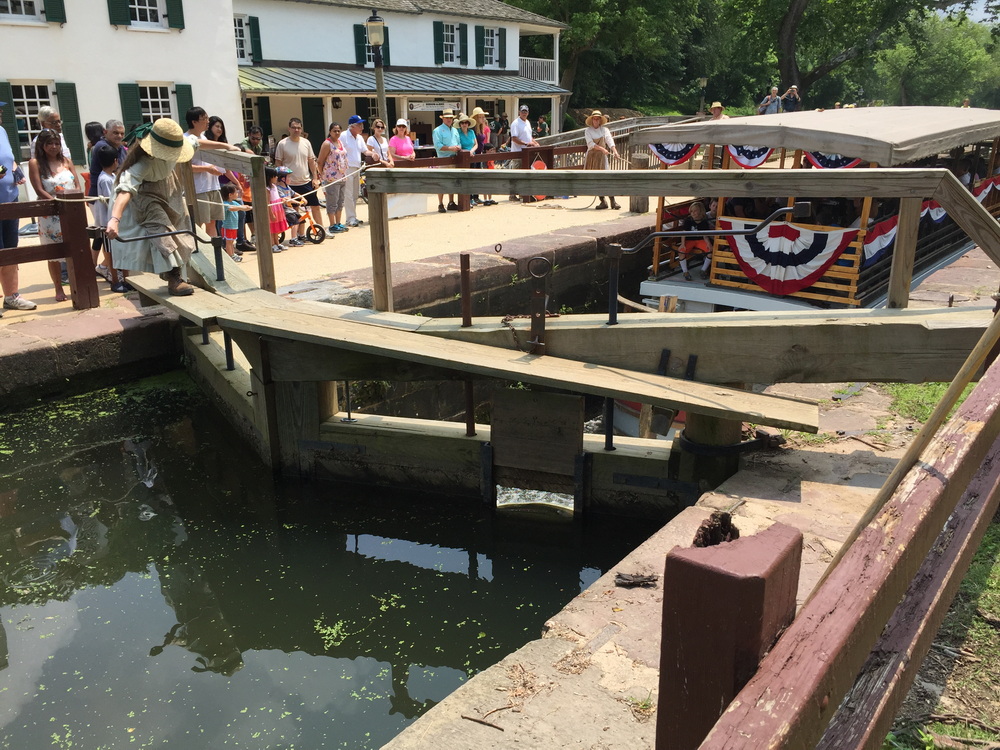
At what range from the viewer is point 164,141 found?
19.8 ft

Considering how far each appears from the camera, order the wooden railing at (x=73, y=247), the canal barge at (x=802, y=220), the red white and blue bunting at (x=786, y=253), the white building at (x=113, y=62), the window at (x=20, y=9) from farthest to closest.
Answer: the white building at (x=113, y=62) → the window at (x=20, y=9) → the red white and blue bunting at (x=786, y=253) → the canal barge at (x=802, y=220) → the wooden railing at (x=73, y=247)

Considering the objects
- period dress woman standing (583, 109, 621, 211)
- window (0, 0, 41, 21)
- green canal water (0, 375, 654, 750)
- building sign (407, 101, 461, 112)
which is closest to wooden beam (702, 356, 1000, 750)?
green canal water (0, 375, 654, 750)

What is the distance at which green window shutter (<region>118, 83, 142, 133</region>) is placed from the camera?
59.5ft

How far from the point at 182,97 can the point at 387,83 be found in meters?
9.31

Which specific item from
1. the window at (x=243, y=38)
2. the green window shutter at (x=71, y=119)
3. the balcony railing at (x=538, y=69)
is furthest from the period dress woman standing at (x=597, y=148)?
the balcony railing at (x=538, y=69)

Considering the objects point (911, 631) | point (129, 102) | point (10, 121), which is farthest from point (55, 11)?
point (911, 631)

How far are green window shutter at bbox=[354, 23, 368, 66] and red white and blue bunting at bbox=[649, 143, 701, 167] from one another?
18631mm

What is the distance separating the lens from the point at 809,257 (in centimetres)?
978

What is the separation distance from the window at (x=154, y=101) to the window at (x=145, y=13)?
129 centimetres

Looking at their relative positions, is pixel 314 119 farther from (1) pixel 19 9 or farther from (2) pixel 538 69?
(2) pixel 538 69

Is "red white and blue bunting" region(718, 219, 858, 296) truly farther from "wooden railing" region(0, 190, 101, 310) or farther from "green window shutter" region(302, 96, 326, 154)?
"green window shutter" region(302, 96, 326, 154)

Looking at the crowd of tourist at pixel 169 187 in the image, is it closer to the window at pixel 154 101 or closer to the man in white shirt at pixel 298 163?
the man in white shirt at pixel 298 163

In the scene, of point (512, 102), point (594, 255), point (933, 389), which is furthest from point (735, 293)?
point (512, 102)

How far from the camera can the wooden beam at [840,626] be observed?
116 centimetres
